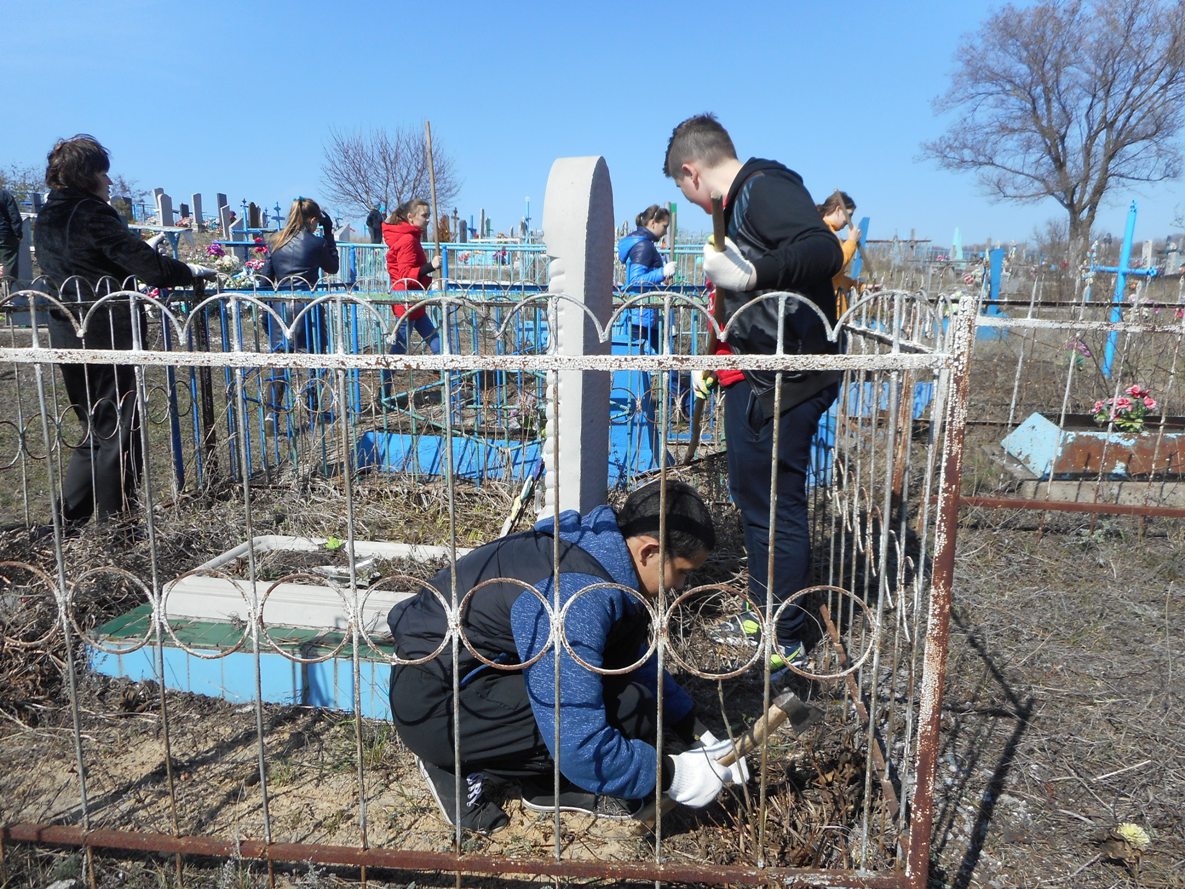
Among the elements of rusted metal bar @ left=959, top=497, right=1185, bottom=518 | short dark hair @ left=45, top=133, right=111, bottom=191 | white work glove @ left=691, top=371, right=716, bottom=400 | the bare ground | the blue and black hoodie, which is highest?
short dark hair @ left=45, top=133, right=111, bottom=191

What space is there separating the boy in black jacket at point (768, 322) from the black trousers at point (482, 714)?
0.51 metres

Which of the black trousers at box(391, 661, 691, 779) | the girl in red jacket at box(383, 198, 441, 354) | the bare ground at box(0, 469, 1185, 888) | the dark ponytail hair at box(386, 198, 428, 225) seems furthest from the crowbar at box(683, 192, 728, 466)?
the dark ponytail hair at box(386, 198, 428, 225)

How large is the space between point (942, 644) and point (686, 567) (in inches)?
24.6

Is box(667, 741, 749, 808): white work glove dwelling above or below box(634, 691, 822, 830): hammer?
below

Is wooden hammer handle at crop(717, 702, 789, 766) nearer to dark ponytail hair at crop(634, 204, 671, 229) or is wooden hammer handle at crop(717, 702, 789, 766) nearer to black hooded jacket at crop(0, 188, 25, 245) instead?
dark ponytail hair at crop(634, 204, 671, 229)

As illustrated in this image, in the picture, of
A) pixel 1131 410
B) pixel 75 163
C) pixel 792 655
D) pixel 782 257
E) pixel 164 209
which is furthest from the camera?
pixel 164 209

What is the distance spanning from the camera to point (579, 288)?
10.4 ft

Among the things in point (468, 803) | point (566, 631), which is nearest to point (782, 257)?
point (566, 631)

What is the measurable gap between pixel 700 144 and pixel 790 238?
553mm

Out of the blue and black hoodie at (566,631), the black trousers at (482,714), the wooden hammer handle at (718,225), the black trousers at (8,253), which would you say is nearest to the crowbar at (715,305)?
the wooden hammer handle at (718,225)

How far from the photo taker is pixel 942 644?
6.15 ft

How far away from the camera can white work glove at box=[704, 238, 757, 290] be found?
237 centimetres

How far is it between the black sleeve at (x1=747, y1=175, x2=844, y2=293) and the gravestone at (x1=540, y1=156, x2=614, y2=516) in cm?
67

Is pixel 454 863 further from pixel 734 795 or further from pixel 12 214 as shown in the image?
pixel 12 214
